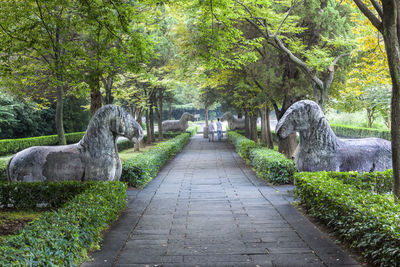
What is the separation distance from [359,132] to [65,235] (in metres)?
26.7

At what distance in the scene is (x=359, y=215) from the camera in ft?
12.9

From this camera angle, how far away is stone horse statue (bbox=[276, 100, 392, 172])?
6.39 metres

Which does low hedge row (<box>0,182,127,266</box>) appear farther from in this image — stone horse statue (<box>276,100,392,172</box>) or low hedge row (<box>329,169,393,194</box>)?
low hedge row (<box>329,169,393,194</box>)

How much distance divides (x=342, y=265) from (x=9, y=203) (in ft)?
19.9

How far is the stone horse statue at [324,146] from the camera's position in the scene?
6387 mm

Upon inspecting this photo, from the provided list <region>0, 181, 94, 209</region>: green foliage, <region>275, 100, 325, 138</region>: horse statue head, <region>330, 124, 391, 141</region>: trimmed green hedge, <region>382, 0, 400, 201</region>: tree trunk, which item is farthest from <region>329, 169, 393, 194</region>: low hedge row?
<region>330, 124, 391, 141</region>: trimmed green hedge

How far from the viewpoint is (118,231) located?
4.98 m

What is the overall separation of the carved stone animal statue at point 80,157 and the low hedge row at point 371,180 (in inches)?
173

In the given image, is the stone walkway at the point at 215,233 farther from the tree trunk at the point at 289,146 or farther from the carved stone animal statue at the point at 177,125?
the carved stone animal statue at the point at 177,125

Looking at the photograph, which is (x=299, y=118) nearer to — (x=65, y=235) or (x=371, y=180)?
(x=371, y=180)

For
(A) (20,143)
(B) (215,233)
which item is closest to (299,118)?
(B) (215,233)

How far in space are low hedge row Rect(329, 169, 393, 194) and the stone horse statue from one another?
417 mm

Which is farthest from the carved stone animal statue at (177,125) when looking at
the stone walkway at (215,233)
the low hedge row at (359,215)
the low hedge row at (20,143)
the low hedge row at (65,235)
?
the low hedge row at (65,235)

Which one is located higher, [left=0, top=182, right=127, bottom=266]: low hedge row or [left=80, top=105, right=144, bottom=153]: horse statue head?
[left=80, top=105, right=144, bottom=153]: horse statue head
